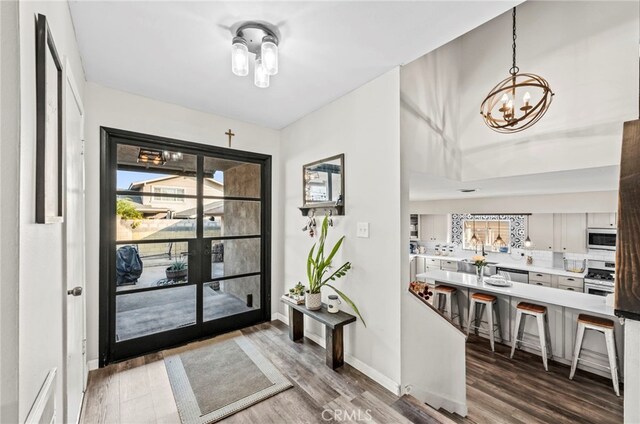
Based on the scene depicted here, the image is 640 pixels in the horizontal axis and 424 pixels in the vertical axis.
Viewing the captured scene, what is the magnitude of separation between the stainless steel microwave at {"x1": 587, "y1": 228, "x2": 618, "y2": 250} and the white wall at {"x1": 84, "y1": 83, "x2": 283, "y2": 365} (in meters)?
5.31

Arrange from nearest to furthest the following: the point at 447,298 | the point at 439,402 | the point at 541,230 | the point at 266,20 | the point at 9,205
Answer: the point at 9,205, the point at 266,20, the point at 439,402, the point at 447,298, the point at 541,230

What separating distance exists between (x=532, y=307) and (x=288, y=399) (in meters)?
3.28

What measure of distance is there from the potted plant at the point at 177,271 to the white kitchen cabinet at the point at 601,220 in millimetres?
6000

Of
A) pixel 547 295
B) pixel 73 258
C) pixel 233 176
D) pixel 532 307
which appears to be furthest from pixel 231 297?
pixel 547 295

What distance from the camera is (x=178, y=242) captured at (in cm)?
279

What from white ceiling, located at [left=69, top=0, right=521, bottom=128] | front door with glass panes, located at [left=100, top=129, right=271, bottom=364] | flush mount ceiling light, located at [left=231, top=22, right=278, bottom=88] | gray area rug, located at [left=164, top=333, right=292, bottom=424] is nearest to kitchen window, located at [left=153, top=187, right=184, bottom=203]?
front door with glass panes, located at [left=100, top=129, right=271, bottom=364]

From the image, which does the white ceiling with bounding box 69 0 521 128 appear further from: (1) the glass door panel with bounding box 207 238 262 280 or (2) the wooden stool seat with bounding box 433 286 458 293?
(2) the wooden stool seat with bounding box 433 286 458 293

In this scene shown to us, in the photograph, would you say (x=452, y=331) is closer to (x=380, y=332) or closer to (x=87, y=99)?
(x=380, y=332)

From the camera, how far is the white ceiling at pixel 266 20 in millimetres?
1507

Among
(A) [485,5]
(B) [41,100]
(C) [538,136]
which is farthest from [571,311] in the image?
(B) [41,100]

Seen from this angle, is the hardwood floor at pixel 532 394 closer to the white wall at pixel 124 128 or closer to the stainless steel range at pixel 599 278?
the stainless steel range at pixel 599 278

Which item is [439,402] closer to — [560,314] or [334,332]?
[334,332]

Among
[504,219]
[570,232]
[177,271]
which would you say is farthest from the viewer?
[504,219]

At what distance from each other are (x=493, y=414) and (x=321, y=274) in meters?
2.00
